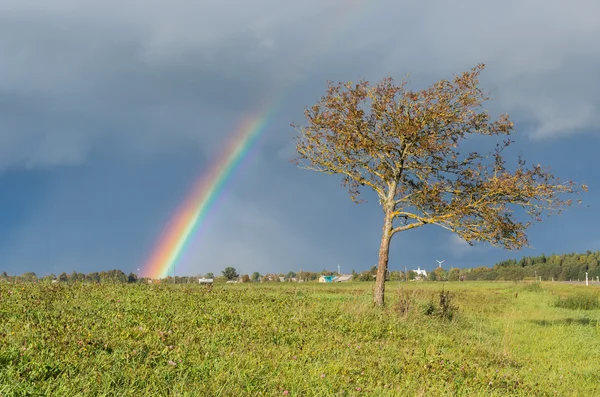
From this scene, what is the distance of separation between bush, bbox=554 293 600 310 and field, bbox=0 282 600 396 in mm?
15176

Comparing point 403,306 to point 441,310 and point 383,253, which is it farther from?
point 383,253

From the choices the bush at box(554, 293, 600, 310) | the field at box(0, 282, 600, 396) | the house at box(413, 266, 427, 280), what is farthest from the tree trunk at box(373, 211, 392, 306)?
the house at box(413, 266, 427, 280)

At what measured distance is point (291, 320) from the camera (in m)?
13.3

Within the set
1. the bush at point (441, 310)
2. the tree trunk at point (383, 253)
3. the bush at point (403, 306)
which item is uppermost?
the tree trunk at point (383, 253)

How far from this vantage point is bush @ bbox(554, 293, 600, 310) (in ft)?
105

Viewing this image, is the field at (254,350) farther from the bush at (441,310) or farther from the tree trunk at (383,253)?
the tree trunk at (383,253)

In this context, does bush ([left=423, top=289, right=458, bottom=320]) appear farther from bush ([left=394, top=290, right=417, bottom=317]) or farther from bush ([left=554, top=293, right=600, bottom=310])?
bush ([left=554, top=293, right=600, bottom=310])

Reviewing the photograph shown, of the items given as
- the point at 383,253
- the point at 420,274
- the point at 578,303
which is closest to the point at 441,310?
the point at 383,253

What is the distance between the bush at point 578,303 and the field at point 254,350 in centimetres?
1518

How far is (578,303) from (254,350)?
29.9 metres

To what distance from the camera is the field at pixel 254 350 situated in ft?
22.6

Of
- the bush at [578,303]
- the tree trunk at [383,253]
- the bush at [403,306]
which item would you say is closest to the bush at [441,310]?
the bush at [403,306]

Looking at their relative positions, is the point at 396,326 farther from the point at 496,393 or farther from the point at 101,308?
the point at 101,308

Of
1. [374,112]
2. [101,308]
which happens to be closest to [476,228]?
[374,112]
